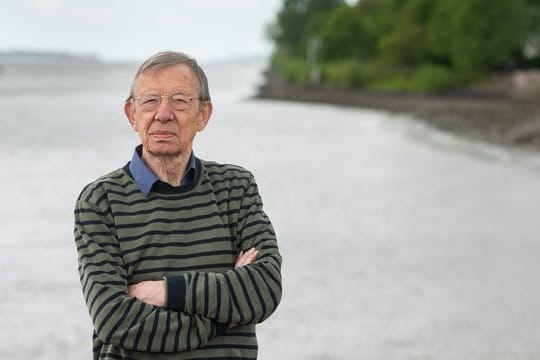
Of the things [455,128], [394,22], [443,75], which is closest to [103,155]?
[455,128]

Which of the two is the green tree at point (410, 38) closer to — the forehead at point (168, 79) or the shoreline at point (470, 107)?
the shoreline at point (470, 107)

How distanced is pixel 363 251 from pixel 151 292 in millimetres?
6747

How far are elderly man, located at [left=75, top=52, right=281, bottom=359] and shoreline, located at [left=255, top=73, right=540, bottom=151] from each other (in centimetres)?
1854

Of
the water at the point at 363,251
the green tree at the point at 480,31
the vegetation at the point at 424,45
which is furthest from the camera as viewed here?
the vegetation at the point at 424,45

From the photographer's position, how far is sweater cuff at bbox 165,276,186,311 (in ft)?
4.66

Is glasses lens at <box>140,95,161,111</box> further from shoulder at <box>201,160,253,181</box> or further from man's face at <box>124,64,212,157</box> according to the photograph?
shoulder at <box>201,160,253,181</box>

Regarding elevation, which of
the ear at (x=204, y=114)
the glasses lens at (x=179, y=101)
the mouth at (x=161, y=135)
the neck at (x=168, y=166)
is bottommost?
the neck at (x=168, y=166)

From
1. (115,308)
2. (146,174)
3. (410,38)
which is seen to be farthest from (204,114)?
(410,38)

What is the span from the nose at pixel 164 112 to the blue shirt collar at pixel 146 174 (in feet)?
0.36

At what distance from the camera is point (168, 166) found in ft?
4.86

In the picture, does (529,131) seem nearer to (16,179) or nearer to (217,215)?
(16,179)

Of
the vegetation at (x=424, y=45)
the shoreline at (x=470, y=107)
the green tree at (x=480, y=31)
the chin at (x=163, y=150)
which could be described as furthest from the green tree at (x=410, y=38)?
the chin at (x=163, y=150)

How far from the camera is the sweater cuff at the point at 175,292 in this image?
1422mm

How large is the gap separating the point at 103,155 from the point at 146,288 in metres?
18.5
